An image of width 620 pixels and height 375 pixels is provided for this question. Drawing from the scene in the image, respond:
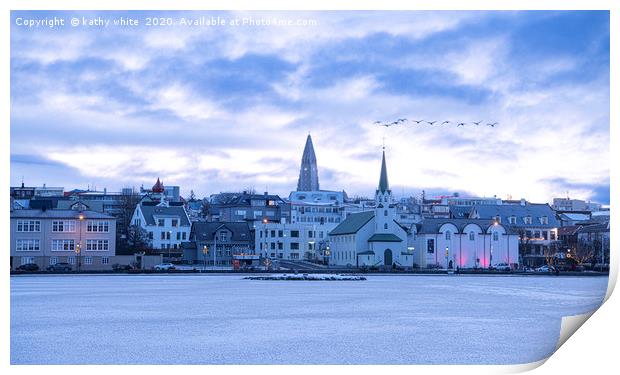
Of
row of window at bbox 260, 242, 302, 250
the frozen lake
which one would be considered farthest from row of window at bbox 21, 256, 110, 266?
row of window at bbox 260, 242, 302, 250

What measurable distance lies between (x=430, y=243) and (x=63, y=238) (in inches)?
1612

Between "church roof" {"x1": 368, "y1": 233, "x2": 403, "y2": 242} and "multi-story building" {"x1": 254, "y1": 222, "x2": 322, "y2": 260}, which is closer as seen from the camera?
"church roof" {"x1": 368, "y1": 233, "x2": 403, "y2": 242}

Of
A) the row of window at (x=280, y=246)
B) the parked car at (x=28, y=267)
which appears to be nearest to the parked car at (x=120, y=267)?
the parked car at (x=28, y=267)

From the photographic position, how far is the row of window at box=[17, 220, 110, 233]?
7362 cm

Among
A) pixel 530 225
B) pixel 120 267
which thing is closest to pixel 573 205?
pixel 530 225

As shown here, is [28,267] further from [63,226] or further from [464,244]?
[464,244]

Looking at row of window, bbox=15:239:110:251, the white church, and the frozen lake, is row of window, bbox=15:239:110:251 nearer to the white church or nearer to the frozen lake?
the white church

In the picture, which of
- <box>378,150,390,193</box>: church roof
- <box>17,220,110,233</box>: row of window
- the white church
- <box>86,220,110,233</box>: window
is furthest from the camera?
<box>378,150,390,193</box>: church roof

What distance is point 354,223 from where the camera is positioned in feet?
345

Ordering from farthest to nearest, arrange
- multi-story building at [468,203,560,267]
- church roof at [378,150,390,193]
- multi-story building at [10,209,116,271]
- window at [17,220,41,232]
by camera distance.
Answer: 1. multi-story building at [468,203,560,267]
2. church roof at [378,150,390,193]
3. window at [17,220,41,232]
4. multi-story building at [10,209,116,271]

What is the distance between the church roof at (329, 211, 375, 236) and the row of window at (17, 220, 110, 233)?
107ft

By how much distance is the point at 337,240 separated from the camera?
108m
